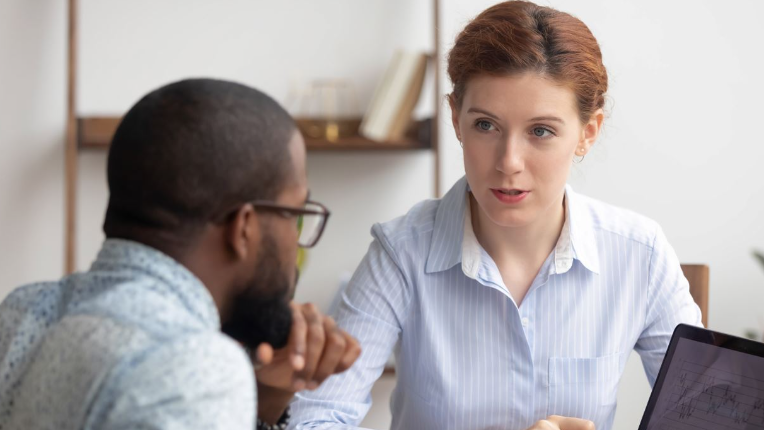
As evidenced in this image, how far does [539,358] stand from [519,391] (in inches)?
2.5

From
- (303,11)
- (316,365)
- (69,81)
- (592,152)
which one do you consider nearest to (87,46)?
(69,81)

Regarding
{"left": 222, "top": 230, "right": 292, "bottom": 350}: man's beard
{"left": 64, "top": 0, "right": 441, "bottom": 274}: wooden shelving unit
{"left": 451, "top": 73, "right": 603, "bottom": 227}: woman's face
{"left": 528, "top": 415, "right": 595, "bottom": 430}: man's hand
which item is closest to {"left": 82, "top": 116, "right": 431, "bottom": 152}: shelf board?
{"left": 64, "top": 0, "right": 441, "bottom": 274}: wooden shelving unit

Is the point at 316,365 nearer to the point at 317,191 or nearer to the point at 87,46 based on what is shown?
the point at 317,191

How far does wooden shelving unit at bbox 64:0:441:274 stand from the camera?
8.50 ft

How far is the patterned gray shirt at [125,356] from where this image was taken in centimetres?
67

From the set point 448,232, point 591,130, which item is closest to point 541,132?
point 591,130

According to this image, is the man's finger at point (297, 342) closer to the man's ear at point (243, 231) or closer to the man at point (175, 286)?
the man at point (175, 286)

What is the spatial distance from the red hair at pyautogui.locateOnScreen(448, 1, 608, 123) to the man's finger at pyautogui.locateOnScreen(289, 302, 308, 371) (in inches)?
22.7

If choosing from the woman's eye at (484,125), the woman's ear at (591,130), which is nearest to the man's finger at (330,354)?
the woman's eye at (484,125)

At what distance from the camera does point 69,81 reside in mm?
2691

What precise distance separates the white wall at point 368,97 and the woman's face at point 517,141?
1.26m

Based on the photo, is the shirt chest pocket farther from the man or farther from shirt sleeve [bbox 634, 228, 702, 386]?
the man

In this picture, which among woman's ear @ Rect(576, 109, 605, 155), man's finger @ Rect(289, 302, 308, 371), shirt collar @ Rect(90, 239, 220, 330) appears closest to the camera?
shirt collar @ Rect(90, 239, 220, 330)

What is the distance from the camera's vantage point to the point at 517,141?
1337 mm
